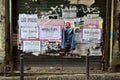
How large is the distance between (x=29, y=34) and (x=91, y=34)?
1.95 metres

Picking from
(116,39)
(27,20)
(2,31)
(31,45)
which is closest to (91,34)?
(116,39)

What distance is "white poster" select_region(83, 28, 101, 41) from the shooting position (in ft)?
43.9

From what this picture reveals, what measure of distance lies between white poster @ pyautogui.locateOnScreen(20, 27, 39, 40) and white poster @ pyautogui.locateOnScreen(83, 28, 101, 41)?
1.52m

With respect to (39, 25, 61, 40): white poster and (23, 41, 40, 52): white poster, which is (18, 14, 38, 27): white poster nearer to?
(39, 25, 61, 40): white poster

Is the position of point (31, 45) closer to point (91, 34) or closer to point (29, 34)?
point (29, 34)

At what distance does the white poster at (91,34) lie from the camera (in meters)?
13.4

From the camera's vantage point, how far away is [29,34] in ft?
43.7

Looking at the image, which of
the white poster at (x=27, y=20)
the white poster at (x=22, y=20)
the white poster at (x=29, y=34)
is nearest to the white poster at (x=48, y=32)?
the white poster at (x=29, y=34)

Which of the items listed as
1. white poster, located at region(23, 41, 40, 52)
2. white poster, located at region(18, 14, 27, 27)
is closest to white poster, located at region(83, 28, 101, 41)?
white poster, located at region(23, 41, 40, 52)

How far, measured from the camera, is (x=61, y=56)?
13430 millimetres

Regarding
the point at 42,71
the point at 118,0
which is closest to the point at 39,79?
the point at 42,71

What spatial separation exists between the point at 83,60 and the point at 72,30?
1022mm

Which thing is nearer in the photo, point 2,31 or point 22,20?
point 2,31

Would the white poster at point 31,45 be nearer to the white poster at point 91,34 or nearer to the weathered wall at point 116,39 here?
the white poster at point 91,34
